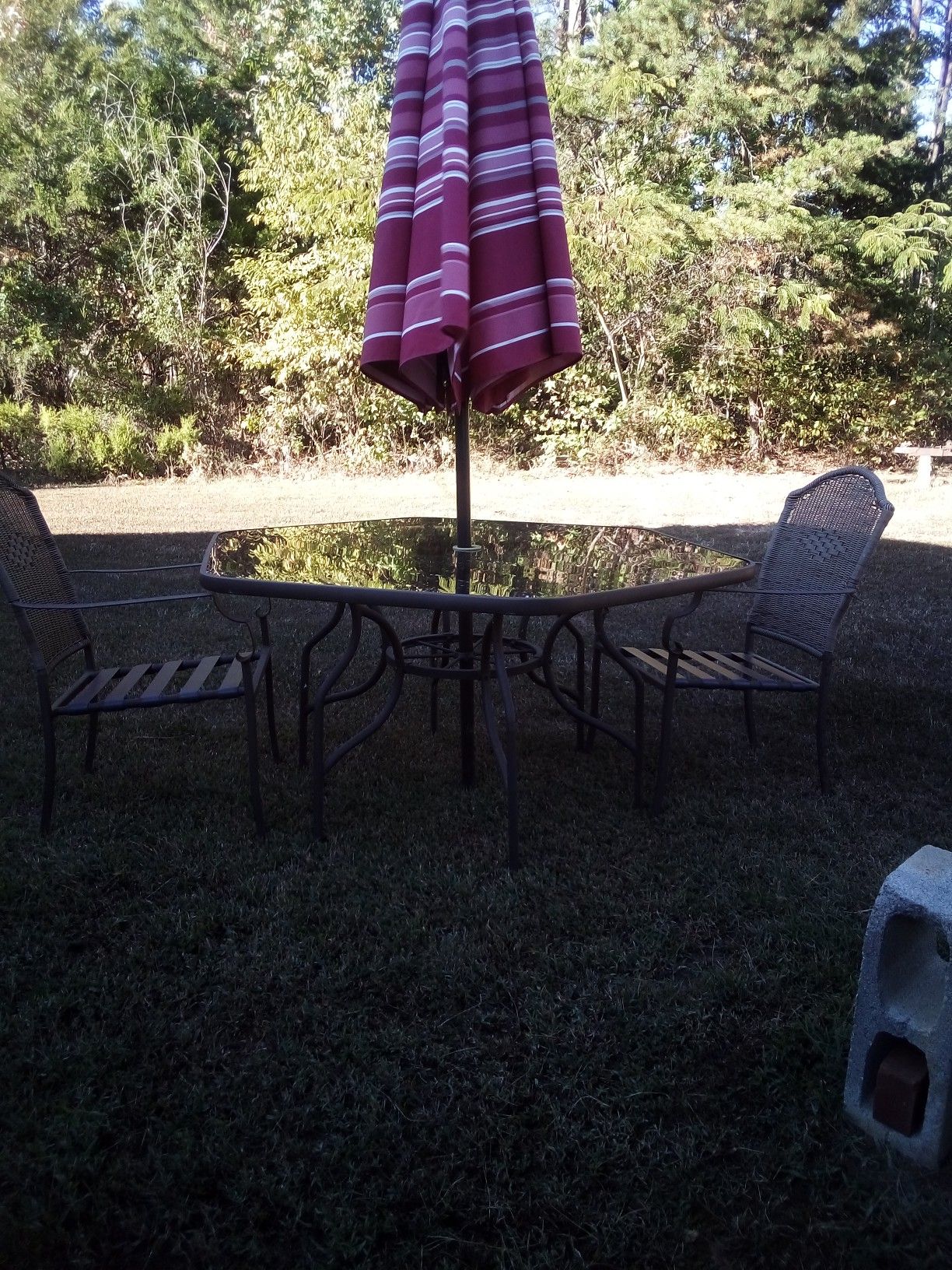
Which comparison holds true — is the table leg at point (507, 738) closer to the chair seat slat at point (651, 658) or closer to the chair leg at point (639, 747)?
the chair leg at point (639, 747)

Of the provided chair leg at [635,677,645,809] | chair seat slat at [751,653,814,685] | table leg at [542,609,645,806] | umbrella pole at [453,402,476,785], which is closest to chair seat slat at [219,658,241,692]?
umbrella pole at [453,402,476,785]

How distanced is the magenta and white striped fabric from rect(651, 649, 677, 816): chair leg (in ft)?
2.82

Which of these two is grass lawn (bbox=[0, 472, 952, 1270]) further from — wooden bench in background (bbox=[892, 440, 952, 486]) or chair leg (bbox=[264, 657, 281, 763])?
wooden bench in background (bbox=[892, 440, 952, 486])

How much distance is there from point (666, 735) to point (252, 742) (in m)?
1.09

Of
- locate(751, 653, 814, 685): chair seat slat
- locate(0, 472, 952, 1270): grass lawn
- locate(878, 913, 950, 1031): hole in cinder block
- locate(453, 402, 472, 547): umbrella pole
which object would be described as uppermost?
locate(453, 402, 472, 547): umbrella pole

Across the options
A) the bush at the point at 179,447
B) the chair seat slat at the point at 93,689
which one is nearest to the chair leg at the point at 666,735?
the chair seat slat at the point at 93,689

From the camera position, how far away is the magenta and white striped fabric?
230cm

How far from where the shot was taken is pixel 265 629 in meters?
2.83

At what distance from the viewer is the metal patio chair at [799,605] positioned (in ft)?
8.70

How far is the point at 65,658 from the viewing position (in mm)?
2703

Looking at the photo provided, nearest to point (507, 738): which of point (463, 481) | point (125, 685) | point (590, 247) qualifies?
point (463, 481)

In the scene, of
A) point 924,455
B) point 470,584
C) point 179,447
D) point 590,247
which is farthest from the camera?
point 179,447

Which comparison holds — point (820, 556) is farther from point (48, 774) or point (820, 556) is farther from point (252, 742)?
point (48, 774)

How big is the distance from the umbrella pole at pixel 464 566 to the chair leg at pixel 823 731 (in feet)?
3.25
